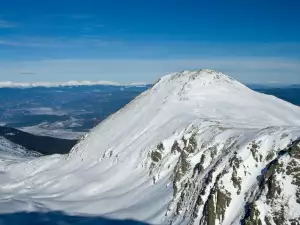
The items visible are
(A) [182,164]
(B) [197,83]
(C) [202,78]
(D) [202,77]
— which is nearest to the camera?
(A) [182,164]

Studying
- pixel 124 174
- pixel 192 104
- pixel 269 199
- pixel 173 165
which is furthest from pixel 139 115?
pixel 269 199

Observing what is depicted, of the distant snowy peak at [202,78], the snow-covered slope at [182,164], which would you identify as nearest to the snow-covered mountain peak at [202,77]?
the distant snowy peak at [202,78]

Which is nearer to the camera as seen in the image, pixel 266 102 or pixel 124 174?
pixel 124 174

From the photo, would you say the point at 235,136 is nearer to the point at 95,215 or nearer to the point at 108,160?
the point at 95,215

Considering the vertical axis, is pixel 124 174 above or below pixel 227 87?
below

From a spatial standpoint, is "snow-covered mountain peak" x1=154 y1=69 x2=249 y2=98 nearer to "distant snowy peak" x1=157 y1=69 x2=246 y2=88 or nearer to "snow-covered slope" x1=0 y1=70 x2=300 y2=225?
"distant snowy peak" x1=157 y1=69 x2=246 y2=88

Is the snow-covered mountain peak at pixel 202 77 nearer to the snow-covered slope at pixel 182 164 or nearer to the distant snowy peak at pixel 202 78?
the distant snowy peak at pixel 202 78

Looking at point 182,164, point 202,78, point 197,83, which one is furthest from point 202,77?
point 182,164

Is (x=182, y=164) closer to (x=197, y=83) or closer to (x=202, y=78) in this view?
(x=197, y=83)
